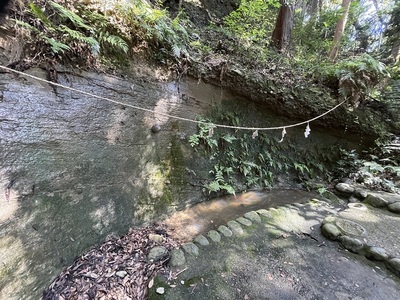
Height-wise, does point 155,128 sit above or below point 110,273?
above

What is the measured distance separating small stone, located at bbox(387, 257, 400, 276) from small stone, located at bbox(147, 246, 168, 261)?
10.2 ft

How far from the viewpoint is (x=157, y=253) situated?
283cm

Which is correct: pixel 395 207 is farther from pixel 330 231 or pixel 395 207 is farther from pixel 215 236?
pixel 215 236

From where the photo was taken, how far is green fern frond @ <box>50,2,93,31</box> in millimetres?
2457

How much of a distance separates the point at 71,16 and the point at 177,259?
3365 millimetres

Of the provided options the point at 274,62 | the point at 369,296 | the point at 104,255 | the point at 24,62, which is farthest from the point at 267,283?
the point at 274,62

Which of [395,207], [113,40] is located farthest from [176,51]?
[395,207]

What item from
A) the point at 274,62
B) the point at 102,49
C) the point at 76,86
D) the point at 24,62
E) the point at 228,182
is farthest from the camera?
the point at 274,62

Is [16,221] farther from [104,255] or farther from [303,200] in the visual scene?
[303,200]

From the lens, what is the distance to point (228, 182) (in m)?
4.79

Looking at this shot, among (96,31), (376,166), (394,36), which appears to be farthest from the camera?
(394,36)

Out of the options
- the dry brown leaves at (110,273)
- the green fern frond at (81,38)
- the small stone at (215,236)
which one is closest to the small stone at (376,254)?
the small stone at (215,236)

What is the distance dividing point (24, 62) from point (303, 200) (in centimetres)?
566

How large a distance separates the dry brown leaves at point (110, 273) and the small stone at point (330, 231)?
2468 millimetres
